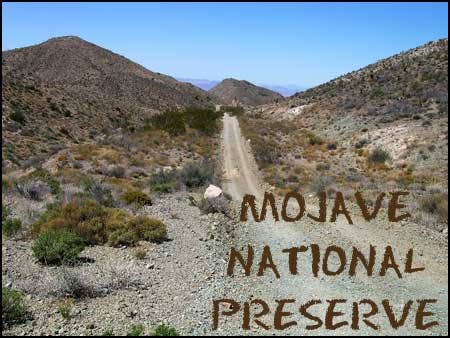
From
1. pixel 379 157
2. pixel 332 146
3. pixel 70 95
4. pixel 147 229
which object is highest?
pixel 70 95

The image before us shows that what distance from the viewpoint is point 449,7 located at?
12.1 m

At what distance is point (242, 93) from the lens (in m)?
161

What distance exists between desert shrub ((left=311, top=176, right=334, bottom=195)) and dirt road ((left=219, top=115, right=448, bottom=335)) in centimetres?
297

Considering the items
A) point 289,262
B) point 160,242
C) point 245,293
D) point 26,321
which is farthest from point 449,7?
point 26,321

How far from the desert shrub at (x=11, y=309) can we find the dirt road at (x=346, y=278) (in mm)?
3571

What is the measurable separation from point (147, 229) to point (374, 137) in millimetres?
25005

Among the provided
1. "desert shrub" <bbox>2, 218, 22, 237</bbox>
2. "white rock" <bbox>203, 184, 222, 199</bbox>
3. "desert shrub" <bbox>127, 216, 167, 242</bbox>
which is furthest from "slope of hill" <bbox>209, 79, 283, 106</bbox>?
"desert shrub" <bbox>2, 218, 22, 237</bbox>

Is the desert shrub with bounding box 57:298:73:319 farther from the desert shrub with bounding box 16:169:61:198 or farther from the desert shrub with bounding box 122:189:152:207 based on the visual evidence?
the desert shrub with bounding box 16:169:61:198

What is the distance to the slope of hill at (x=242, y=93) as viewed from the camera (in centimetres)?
15211

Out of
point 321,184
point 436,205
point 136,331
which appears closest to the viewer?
point 136,331

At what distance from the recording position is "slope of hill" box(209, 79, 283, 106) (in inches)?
5989

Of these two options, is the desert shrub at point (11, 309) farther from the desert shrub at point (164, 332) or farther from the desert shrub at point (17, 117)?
the desert shrub at point (17, 117)

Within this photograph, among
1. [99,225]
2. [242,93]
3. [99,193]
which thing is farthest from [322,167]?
[242,93]

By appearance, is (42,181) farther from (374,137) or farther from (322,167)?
(374,137)
